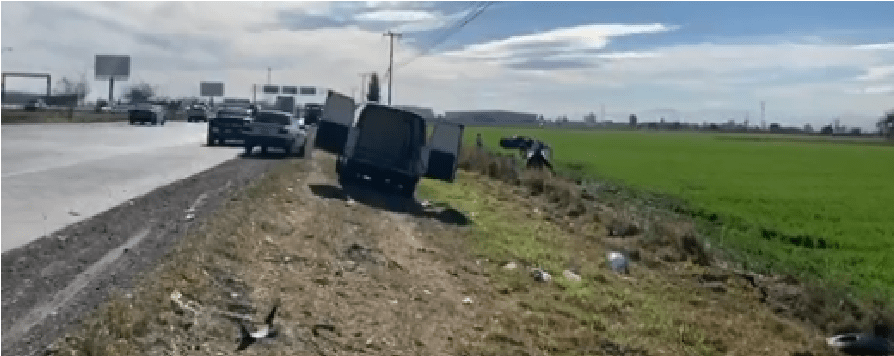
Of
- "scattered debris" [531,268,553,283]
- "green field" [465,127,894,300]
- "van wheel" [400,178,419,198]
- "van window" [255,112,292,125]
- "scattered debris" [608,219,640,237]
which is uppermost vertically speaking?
"van window" [255,112,292,125]

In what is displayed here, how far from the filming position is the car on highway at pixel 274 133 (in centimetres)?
3903

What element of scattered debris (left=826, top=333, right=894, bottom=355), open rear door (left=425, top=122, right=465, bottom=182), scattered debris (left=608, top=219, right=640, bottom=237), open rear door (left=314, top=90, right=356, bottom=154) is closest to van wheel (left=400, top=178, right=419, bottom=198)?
open rear door (left=425, top=122, right=465, bottom=182)

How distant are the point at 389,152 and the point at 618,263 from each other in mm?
9809

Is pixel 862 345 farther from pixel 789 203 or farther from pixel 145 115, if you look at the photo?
pixel 145 115

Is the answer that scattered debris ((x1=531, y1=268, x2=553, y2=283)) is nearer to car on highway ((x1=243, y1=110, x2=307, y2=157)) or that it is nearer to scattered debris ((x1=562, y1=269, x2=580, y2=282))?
scattered debris ((x1=562, y1=269, x2=580, y2=282))

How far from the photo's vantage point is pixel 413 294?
37.7ft

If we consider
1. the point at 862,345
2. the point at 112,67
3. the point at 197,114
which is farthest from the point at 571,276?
the point at 112,67

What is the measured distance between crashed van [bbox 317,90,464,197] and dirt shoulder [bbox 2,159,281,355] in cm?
628

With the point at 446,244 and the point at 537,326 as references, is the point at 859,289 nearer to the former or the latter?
the point at 446,244

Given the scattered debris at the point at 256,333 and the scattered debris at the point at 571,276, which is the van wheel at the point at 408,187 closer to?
the scattered debris at the point at 571,276

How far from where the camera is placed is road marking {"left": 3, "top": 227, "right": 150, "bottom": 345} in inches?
318

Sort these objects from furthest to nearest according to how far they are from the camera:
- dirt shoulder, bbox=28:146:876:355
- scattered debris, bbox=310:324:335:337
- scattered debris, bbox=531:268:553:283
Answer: scattered debris, bbox=531:268:553:283, scattered debris, bbox=310:324:335:337, dirt shoulder, bbox=28:146:876:355

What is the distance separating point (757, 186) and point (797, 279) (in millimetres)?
25877

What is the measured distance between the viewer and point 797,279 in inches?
683
